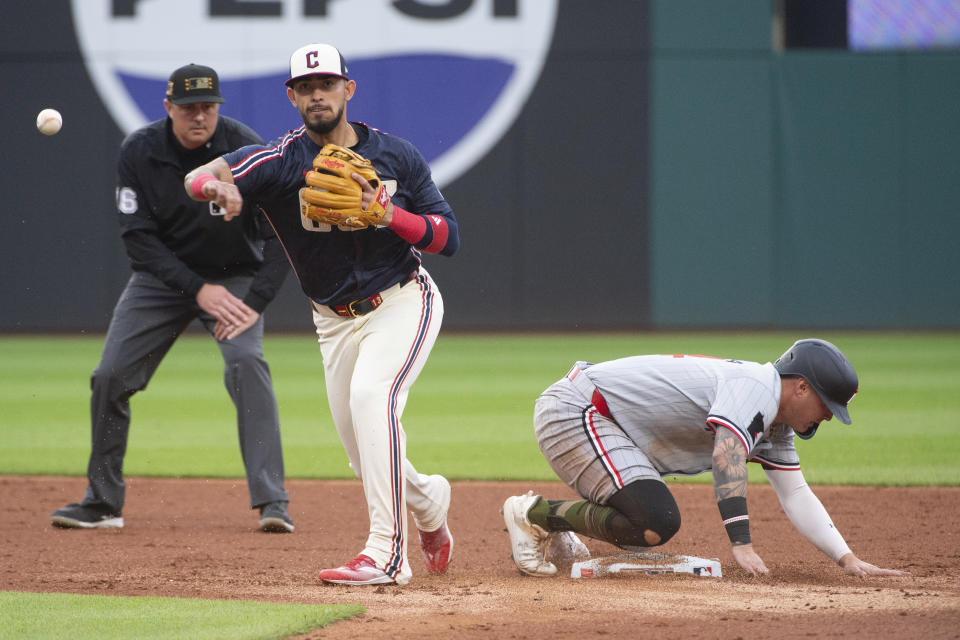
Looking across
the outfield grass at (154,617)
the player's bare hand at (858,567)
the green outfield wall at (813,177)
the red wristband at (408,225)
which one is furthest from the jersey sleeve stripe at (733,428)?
the green outfield wall at (813,177)

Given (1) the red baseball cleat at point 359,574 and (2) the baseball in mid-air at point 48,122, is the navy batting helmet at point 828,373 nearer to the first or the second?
(1) the red baseball cleat at point 359,574

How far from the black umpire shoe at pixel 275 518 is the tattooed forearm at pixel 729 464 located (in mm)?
2287

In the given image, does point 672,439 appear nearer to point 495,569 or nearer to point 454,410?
point 495,569

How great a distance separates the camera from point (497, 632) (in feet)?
11.3

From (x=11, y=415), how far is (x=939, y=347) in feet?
34.9

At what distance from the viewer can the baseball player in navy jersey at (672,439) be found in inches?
156

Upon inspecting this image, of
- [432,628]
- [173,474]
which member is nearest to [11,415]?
[173,474]

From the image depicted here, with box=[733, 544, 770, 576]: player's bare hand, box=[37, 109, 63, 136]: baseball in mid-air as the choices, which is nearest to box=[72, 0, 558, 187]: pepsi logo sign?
box=[37, 109, 63, 136]: baseball in mid-air

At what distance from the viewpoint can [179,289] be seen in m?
5.41

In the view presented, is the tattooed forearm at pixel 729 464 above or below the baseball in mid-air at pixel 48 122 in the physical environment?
below

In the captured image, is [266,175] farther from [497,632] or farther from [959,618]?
[959,618]

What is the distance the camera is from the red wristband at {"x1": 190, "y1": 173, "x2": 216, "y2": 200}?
3.97m

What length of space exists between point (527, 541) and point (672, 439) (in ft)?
2.12

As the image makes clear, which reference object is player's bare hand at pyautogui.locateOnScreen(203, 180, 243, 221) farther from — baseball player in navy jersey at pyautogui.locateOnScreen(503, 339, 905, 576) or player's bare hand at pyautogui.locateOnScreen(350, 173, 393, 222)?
baseball player in navy jersey at pyautogui.locateOnScreen(503, 339, 905, 576)
